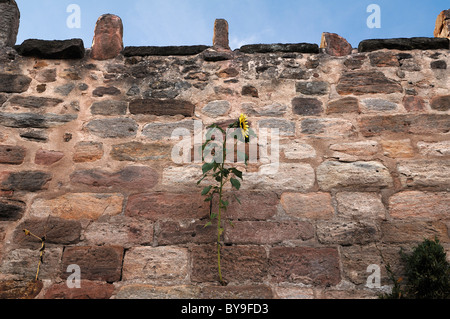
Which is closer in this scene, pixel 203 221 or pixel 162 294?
pixel 162 294

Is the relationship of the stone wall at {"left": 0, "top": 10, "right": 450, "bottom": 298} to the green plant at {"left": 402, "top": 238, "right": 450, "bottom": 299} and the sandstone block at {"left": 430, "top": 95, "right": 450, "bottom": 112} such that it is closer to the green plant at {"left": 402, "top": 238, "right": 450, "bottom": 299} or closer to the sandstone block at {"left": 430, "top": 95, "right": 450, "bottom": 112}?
the sandstone block at {"left": 430, "top": 95, "right": 450, "bottom": 112}

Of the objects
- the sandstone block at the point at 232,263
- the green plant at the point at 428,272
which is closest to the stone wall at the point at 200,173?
the sandstone block at the point at 232,263

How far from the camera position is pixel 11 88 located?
277 centimetres

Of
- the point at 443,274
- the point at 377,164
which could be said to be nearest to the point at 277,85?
the point at 377,164

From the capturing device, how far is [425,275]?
74.4 inches

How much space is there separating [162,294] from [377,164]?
1.53 meters

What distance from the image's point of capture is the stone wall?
6.97 ft

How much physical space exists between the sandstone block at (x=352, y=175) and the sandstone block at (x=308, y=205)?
84 mm

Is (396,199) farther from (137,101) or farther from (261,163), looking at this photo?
(137,101)

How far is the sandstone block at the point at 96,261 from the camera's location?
213 centimetres

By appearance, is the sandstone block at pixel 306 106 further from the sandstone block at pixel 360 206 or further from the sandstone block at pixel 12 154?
the sandstone block at pixel 12 154

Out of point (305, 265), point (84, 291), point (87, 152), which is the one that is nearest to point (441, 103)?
point (305, 265)

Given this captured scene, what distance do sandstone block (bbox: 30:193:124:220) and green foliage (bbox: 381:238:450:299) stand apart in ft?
5.35

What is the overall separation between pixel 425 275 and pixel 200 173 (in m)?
1.37
